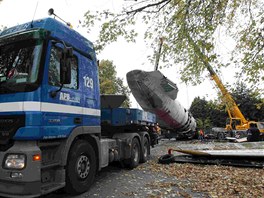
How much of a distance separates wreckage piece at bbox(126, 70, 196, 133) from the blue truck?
759 cm

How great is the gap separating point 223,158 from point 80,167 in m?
6.04

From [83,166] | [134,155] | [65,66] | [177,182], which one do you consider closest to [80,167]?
[83,166]

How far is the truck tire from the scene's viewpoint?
29.1 ft

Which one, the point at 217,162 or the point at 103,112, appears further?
the point at 217,162

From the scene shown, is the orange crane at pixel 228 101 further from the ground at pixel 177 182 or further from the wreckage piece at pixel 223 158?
the ground at pixel 177 182

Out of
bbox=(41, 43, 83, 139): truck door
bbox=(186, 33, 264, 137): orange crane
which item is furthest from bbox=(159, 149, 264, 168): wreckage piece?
bbox=(41, 43, 83, 139): truck door

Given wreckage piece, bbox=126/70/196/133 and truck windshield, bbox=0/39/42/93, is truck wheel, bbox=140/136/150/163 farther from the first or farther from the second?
truck windshield, bbox=0/39/42/93

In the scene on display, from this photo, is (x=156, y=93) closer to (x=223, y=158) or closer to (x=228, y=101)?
(x=228, y=101)

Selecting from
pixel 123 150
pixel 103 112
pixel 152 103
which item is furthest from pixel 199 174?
Answer: pixel 152 103

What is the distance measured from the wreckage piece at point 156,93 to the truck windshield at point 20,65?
897cm

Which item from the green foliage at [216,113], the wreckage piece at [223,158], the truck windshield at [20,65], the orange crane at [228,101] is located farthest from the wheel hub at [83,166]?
the green foliage at [216,113]

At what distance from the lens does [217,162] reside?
9633 millimetres

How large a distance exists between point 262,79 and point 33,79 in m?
6.88

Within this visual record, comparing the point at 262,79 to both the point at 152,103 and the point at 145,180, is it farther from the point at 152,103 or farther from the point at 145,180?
the point at 152,103
